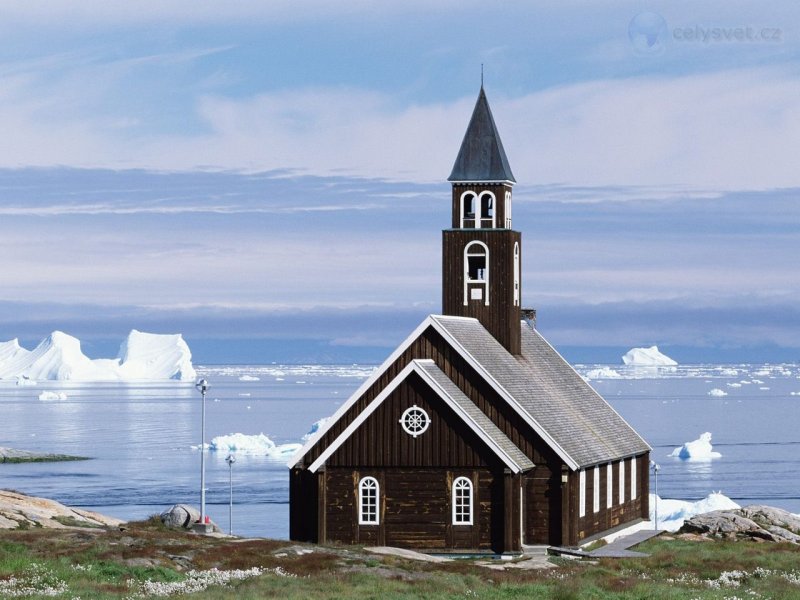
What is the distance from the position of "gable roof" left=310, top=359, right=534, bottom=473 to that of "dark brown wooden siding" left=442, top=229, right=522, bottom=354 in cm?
574

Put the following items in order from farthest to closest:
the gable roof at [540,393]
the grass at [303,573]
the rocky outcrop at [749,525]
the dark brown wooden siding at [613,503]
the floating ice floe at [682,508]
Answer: the floating ice floe at [682,508], the rocky outcrop at [749,525], the dark brown wooden siding at [613,503], the gable roof at [540,393], the grass at [303,573]

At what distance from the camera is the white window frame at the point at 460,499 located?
1822 inches

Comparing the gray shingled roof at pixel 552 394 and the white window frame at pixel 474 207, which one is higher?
the white window frame at pixel 474 207

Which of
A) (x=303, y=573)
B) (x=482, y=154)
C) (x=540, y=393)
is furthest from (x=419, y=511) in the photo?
(x=482, y=154)

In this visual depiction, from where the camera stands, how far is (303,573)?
36344mm

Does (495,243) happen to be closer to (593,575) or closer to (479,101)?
(479,101)

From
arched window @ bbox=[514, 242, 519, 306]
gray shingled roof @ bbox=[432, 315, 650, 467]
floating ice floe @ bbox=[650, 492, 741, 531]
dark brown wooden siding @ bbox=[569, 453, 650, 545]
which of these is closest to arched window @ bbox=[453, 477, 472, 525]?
gray shingled roof @ bbox=[432, 315, 650, 467]

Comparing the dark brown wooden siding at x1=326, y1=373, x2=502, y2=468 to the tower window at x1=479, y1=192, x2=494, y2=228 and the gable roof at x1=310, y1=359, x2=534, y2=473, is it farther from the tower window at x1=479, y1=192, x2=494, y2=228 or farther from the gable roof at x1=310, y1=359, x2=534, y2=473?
the tower window at x1=479, y1=192, x2=494, y2=228

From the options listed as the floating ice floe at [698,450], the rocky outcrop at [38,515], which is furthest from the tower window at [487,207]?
the floating ice floe at [698,450]

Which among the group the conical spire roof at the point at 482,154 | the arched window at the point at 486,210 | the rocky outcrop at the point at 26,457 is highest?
the conical spire roof at the point at 482,154

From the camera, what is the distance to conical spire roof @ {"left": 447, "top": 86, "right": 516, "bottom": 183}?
174ft

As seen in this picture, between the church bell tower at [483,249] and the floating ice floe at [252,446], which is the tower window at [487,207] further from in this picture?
the floating ice floe at [252,446]

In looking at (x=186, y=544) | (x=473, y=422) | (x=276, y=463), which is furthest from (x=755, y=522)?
(x=276, y=463)

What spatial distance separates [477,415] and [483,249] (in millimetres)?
7821
